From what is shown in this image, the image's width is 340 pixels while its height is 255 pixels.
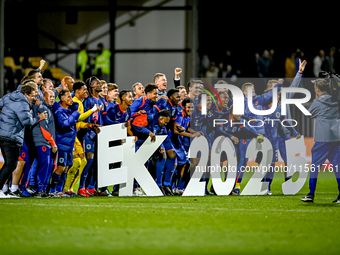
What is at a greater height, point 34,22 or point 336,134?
point 34,22

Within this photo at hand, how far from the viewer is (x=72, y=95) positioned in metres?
10.2

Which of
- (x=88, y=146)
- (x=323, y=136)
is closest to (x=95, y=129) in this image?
(x=88, y=146)

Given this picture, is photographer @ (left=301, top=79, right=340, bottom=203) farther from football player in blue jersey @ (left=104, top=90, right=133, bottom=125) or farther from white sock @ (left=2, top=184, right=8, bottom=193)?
white sock @ (left=2, top=184, right=8, bottom=193)

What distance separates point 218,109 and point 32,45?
12.4 metres

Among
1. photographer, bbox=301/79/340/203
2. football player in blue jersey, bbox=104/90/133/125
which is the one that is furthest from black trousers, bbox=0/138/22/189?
photographer, bbox=301/79/340/203

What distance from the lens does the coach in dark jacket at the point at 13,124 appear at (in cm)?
890

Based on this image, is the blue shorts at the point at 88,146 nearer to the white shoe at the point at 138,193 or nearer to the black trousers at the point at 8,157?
the white shoe at the point at 138,193

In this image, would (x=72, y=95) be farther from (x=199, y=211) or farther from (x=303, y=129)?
(x=303, y=129)

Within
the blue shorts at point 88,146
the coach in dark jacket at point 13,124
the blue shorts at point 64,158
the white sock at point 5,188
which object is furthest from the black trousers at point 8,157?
the blue shorts at point 88,146

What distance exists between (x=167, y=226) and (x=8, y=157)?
3.62m

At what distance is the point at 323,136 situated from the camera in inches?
338

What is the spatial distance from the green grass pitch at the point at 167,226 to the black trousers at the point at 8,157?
43 centimetres

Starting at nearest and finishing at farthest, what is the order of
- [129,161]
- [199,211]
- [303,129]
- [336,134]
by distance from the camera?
1. [199,211]
2. [336,134]
3. [129,161]
4. [303,129]

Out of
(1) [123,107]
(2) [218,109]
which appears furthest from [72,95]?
(2) [218,109]
